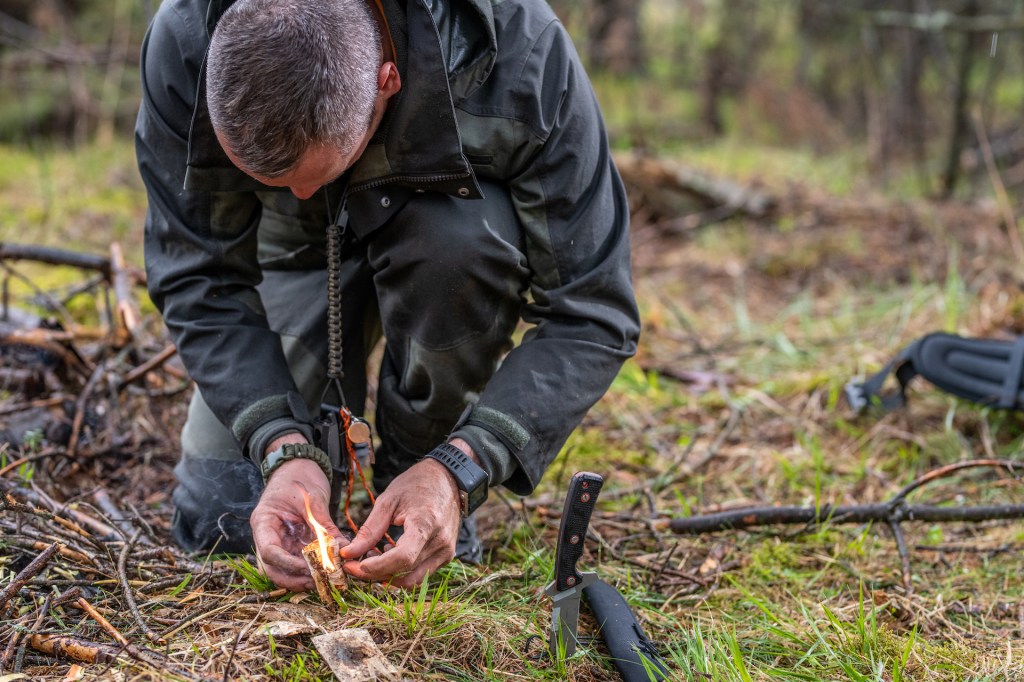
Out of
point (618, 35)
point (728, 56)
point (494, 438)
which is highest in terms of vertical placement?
point (494, 438)

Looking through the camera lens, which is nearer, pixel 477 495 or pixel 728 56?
pixel 477 495

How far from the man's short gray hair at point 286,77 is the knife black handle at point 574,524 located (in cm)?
83

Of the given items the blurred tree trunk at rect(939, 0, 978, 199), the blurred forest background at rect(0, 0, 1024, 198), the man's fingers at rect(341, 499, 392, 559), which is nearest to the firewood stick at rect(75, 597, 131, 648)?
the man's fingers at rect(341, 499, 392, 559)

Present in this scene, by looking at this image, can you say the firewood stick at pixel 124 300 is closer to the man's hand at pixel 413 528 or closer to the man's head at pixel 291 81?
the man's head at pixel 291 81

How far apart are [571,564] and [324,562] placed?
0.49 meters

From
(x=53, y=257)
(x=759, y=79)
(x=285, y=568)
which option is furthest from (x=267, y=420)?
(x=759, y=79)

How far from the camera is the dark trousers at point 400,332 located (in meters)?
2.13

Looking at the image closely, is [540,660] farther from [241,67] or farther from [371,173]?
[241,67]

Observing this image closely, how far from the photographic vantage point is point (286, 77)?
167cm

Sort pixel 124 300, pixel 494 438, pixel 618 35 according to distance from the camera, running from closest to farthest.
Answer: pixel 494 438
pixel 124 300
pixel 618 35

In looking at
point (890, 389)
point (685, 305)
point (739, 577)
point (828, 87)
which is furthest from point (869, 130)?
point (739, 577)

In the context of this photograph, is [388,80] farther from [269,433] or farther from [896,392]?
[896,392]

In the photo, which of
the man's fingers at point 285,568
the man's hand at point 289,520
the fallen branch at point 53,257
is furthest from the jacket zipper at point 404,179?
the fallen branch at point 53,257

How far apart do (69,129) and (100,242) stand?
4.22 meters
